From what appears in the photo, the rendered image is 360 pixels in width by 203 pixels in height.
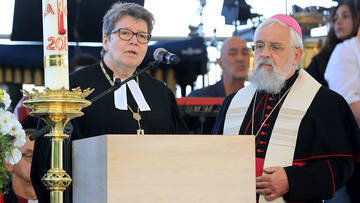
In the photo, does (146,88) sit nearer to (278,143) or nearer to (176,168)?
(278,143)

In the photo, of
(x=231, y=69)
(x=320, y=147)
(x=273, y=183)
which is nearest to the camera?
(x=273, y=183)

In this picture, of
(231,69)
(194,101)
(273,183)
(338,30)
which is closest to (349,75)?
(338,30)

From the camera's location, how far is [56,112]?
2.20 metres

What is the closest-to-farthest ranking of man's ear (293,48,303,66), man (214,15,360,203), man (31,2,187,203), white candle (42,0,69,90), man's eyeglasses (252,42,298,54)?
white candle (42,0,69,90) → man (214,15,360,203) → man (31,2,187,203) → man's eyeglasses (252,42,298,54) → man's ear (293,48,303,66)

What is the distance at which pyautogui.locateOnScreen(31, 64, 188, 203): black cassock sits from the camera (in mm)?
3668

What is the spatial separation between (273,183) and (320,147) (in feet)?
1.51

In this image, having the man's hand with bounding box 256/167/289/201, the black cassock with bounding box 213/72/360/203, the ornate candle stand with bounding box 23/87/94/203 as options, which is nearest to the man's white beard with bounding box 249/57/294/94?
the black cassock with bounding box 213/72/360/203

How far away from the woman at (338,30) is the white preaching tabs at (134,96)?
1.90 m

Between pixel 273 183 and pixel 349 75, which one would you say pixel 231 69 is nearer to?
pixel 349 75

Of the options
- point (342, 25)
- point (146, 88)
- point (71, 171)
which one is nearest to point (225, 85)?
point (342, 25)

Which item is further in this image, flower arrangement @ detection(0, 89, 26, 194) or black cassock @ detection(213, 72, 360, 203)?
black cassock @ detection(213, 72, 360, 203)

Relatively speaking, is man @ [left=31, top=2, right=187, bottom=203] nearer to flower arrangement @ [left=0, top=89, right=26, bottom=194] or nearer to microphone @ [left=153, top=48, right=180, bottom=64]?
microphone @ [left=153, top=48, right=180, bottom=64]

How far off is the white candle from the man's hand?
1.64m

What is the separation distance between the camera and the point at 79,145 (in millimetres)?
2658
